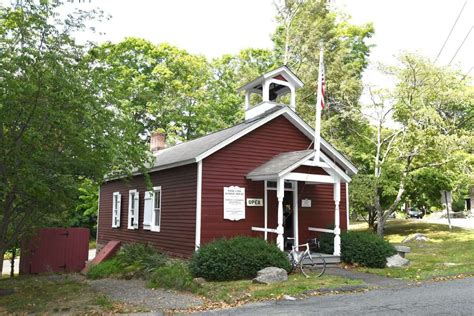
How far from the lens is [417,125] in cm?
2292

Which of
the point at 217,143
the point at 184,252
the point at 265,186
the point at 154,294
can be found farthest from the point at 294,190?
the point at 154,294

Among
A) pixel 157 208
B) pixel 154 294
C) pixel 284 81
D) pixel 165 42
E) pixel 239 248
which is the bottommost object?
pixel 154 294

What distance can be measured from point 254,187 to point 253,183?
15 centimetres

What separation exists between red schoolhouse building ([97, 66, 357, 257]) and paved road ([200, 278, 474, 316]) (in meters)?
4.04

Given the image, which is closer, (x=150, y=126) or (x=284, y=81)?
(x=284, y=81)

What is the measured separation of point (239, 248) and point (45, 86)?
6555mm

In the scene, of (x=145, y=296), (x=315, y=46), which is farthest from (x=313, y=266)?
(x=315, y=46)

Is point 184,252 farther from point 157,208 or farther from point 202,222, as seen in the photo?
point 157,208

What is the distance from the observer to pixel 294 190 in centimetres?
1571

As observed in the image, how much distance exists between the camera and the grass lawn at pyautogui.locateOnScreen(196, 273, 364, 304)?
9.57m

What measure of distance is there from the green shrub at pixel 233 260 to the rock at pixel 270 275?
1.95 ft

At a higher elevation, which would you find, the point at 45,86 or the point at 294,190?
the point at 45,86

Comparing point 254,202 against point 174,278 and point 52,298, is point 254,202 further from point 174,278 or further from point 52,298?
point 52,298

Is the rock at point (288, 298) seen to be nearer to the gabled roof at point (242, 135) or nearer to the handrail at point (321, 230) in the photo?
the gabled roof at point (242, 135)
